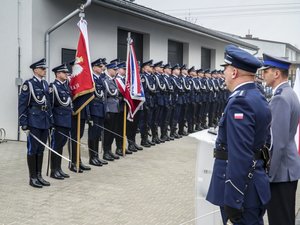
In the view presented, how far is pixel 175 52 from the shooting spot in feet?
58.9

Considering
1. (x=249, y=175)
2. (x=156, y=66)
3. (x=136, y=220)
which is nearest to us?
(x=249, y=175)

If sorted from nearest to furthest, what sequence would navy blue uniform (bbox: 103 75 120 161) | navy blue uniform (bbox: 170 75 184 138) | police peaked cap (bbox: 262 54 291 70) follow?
police peaked cap (bbox: 262 54 291 70)
navy blue uniform (bbox: 103 75 120 161)
navy blue uniform (bbox: 170 75 184 138)

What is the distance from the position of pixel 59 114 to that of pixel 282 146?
439 cm

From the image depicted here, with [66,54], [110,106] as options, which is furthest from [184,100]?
[110,106]

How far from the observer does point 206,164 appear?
401 centimetres

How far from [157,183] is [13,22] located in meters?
6.04

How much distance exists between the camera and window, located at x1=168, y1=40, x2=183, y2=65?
57.1ft

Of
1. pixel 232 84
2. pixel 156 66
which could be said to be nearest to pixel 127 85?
pixel 156 66

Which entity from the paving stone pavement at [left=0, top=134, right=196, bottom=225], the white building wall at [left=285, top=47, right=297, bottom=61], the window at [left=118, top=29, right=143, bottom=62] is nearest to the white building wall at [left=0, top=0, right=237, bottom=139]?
the window at [left=118, top=29, right=143, bottom=62]

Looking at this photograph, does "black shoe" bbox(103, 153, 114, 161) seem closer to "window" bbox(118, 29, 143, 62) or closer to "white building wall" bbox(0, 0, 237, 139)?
"white building wall" bbox(0, 0, 237, 139)

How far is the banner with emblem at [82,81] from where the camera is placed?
7.51m

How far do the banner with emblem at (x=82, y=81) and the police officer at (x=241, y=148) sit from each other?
4735 mm

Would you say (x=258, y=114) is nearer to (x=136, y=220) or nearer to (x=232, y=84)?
(x=232, y=84)

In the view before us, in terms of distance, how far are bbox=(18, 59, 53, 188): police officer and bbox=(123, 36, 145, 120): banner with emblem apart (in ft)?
8.85
